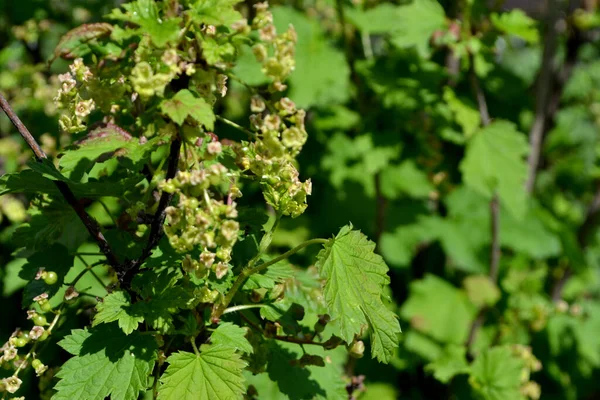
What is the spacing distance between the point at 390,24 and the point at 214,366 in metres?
2.22

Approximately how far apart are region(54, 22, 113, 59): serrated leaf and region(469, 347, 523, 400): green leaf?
6.45 ft

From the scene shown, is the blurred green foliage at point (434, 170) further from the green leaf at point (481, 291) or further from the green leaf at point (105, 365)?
the green leaf at point (105, 365)

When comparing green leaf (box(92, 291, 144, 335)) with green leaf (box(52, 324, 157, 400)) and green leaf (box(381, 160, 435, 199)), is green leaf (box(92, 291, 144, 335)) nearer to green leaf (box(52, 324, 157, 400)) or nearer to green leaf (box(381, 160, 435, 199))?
green leaf (box(52, 324, 157, 400))

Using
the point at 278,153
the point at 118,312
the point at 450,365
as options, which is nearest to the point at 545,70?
the point at 450,365

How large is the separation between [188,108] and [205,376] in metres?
0.59

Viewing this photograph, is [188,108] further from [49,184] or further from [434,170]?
[434,170]

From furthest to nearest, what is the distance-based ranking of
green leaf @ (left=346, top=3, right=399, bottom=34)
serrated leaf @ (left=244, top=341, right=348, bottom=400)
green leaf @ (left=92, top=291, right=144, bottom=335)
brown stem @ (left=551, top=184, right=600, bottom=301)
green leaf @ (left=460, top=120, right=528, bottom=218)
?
brown stem @ (left=551, top=184, right=600, bottom=301) → green leaf @ (left=346, top=3, right=399, bottom=34) → green leaf @ (left=460, top=120, right=528, bottom=218) → serrated leaf @ (left=244, top=341, right=348, bottom=400) → green leaf @ (left=92, top=291, right=144, bottom=335)

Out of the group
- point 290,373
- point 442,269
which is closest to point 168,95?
point 290,373

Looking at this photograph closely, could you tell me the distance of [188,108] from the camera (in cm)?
115

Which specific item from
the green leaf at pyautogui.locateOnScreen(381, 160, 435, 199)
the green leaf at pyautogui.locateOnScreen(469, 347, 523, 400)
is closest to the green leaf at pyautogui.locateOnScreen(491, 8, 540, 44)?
the green leaf at pyautogui.locateOnScreen(381, 160, 435, 199)

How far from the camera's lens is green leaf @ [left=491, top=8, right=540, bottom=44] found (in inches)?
106

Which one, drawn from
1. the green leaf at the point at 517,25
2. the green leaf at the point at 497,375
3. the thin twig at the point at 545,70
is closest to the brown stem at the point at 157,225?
the green leaf at the point at 497,375

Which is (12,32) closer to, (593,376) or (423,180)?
(423,180)

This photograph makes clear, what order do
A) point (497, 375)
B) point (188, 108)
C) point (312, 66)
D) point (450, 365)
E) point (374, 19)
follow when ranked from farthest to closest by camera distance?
point (374, 19), point (312, 66), point (450, 365), point (497, 375), point (188, 108)
